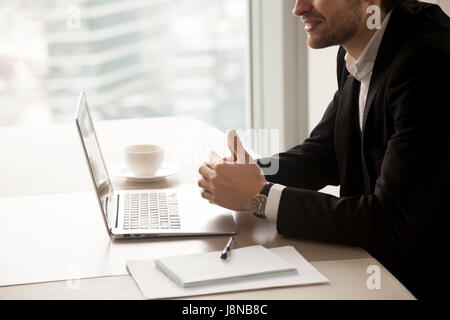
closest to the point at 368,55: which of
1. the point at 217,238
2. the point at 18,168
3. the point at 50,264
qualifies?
the point at 217,238

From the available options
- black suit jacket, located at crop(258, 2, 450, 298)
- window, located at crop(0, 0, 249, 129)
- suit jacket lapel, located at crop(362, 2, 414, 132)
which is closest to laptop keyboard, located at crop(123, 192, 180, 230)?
black suit jacket, located at crop(258, 2, 450, 298)

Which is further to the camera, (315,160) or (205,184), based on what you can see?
(315,160)

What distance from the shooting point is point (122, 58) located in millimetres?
3689

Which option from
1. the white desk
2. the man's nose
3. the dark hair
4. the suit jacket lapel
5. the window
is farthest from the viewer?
the window

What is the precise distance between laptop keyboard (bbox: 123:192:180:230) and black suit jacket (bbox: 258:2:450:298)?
255mm

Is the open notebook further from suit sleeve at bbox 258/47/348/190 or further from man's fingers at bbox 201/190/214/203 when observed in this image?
suit sleeve at bbox 258/47/348/190

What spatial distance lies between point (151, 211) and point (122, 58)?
7.93 ft

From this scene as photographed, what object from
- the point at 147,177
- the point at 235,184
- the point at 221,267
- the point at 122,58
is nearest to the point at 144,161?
the point at 147,177

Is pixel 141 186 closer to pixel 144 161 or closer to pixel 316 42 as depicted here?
pixel 144 161

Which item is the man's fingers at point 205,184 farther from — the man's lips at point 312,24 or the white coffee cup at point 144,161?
the man's lips at point 312,24

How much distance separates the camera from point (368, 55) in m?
1.48

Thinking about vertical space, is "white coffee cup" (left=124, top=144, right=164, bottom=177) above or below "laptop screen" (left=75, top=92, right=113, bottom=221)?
below

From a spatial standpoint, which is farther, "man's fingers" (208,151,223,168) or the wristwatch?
"man's fingers" (208,151,223,168)

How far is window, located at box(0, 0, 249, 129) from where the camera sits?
3.55 meters
